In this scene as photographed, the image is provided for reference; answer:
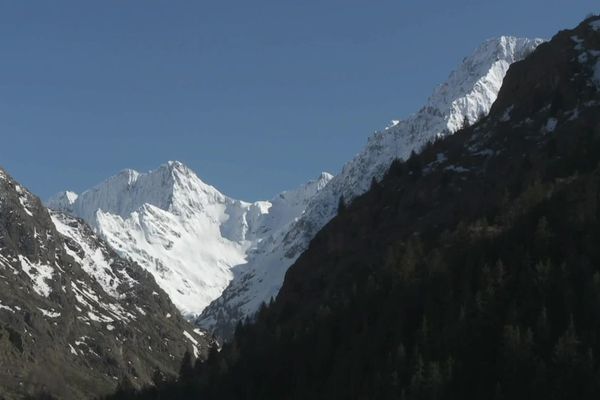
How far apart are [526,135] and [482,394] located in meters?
75.6

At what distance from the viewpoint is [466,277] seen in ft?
413

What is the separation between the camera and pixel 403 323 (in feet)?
409

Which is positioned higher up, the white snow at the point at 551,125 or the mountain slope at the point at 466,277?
the white snow at the point at 551,125

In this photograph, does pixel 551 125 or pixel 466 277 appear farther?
pixel 551 125

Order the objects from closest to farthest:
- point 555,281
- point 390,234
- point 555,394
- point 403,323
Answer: point 555,394 → point 555,281 → point 403,323 → point 390,234

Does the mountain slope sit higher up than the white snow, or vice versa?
the white snow

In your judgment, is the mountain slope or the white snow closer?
the mountain slope

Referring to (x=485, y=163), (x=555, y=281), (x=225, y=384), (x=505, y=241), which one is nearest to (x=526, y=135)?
(x=485, y=163)

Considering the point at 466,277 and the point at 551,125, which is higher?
the point at 551,125

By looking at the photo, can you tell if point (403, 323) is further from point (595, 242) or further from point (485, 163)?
point (485, 163)

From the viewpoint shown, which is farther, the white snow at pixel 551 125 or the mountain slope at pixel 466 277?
the white snow at pixel 551 125

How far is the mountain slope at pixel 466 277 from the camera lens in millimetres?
107500

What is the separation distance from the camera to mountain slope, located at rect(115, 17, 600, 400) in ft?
353

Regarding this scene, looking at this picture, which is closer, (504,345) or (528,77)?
(504,345)
